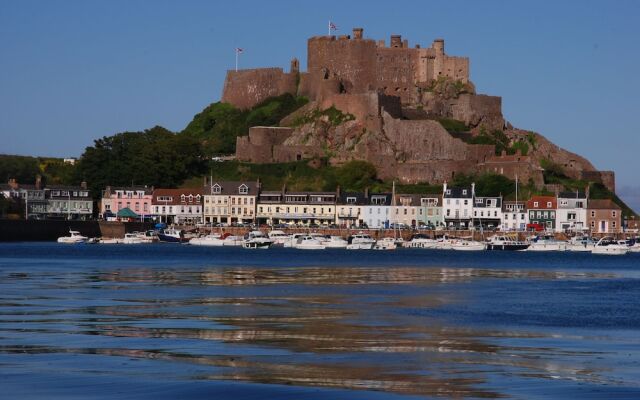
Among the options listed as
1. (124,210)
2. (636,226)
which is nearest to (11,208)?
(124,210)

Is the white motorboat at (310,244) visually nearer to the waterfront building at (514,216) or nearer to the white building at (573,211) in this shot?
the waterfront building at (514,216)

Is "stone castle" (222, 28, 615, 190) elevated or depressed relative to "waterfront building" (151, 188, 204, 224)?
elevated

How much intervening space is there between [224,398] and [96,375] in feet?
10.5

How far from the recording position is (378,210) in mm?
118188

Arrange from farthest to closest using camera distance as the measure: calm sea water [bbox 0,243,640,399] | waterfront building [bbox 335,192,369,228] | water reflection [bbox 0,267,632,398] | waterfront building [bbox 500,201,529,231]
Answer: waterfront building [bbox 335,192,369,228] < waterfront building [bbox 500,201,529,231] < water reflection [bbox 0,267,632,398] < calm sea water [bbox 0,243,640,399]

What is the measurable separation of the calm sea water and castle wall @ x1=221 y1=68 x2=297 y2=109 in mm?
70298

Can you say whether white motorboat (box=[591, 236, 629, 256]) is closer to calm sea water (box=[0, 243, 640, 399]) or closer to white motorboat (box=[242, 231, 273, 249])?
white motorboat (box=[242, 231, 273, 249])

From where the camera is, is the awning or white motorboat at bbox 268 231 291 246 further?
the awning

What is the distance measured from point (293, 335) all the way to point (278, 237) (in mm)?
78788

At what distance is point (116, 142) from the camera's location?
135m

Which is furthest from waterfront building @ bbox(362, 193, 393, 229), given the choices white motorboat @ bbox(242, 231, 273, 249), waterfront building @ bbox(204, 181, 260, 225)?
white motorboat @ bbox(242, 231, 273, 249)

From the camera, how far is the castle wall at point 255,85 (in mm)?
129250

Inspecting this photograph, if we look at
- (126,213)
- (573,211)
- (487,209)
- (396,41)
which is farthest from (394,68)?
(126,213)

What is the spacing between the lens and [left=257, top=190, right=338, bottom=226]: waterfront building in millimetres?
119750
